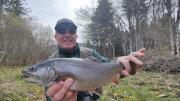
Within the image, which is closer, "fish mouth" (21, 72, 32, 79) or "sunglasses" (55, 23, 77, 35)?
"fish mouth" (21, 72, 32, 79)

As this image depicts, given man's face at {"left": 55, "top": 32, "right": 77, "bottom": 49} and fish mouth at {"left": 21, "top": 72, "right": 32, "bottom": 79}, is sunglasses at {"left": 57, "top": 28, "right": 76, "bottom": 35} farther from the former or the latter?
fish mouth at {"left": 21, "top": 72, "right": 32, "bottom": 79}

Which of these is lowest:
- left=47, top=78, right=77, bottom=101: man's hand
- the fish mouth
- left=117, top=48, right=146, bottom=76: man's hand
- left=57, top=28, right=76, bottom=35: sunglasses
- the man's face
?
left=47, top=78, right=77, bottom=101: man's hand

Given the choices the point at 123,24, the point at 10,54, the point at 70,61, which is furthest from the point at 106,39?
the point at 70,61

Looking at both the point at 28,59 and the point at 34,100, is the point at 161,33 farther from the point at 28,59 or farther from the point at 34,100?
the point at 34,100

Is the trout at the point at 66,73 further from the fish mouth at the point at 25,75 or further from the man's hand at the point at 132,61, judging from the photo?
the man's hand at the point at 132,61

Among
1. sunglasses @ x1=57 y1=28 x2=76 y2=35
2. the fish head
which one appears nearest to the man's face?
sunglasses @ x1=57 y1=28 x2=76 y2=35

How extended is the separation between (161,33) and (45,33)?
51.8ft

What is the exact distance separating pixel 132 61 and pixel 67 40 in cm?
157

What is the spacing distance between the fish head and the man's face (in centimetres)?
161

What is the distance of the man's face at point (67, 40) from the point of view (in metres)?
5.07

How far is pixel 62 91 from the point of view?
356 cm

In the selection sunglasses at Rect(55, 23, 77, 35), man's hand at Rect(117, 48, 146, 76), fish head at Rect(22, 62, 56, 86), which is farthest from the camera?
sunglasses at Rect(55, 23, 77, 35)

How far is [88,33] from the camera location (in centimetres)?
6525

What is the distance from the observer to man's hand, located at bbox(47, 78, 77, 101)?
11.3ft
